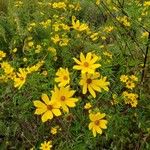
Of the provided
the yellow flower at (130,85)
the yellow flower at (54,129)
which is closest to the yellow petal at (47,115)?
the yellow flower at (54,129)

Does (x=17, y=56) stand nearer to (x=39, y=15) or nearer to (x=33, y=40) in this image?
(x=33, y=40)

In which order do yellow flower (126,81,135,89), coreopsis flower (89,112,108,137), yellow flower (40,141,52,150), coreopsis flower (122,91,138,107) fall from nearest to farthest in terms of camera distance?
coreopsis flower (89,112,108,137)
yellow flower (40,141,52,150)
coreopsis flower (122,91,138,107)
yellow flower (126,81,135,89)

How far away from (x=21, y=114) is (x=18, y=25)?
1220 millimetres

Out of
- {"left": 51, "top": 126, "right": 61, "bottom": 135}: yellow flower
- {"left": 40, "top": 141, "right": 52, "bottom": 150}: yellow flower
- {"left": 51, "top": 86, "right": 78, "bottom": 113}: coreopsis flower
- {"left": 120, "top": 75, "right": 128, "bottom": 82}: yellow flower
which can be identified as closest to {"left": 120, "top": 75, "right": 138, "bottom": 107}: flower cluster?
{"left": 120, "top": 75, "right": 128, "bottom": 82}: yellow flower

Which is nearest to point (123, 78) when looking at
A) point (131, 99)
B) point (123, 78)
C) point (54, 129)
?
point (123, 78)

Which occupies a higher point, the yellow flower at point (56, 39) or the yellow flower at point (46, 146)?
the yellow flower at point (56, 39)

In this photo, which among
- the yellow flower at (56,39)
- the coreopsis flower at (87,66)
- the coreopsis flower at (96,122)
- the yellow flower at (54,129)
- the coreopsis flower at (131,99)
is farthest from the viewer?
the yellow flower at (56,39)

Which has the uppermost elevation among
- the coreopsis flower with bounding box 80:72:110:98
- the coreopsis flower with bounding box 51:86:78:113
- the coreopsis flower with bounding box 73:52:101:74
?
the coreopsis flower with bounding box 73:52:101:74

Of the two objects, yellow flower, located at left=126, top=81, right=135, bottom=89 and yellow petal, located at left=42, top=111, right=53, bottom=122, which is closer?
yellow petal, located at left=42, top=111, right=53, bottom=122

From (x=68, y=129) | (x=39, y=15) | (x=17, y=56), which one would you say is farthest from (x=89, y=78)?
(x=39, y=15)

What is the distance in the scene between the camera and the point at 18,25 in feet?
12.7

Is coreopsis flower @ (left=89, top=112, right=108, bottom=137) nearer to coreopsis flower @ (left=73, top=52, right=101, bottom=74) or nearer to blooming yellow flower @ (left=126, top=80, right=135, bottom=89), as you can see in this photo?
coreopsis flower @ (left=73, top=52, right=101, bottom=74)

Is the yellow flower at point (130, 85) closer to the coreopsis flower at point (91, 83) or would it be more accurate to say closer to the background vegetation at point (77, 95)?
the background vegetation at point (77, 95)

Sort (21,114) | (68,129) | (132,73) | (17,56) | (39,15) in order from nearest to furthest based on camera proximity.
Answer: (68,129)
(21,114)
(132,73)
(17,56)
(39,15)
